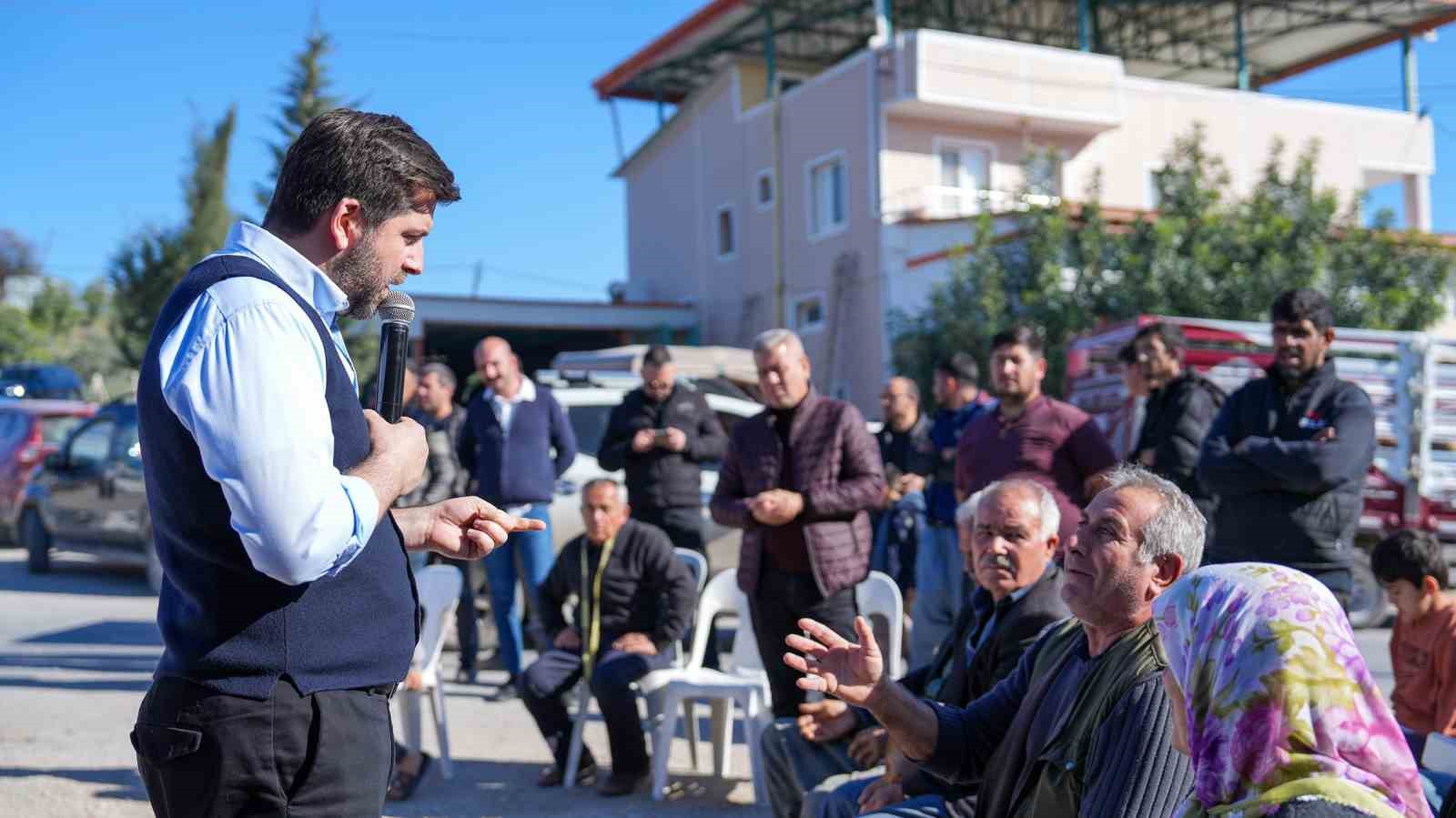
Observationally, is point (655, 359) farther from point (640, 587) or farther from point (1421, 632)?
point (1421, 632)

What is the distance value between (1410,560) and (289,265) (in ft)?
14.3

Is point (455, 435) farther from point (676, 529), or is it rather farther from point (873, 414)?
point (873, 414)

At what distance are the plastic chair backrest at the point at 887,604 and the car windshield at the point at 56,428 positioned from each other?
12.1 meters

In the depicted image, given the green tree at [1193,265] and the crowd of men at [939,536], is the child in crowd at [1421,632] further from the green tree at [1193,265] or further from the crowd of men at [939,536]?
the green tree at [1193,265]

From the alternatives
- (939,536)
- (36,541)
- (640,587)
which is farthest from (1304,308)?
(36,541)

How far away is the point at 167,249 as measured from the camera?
98.0ft

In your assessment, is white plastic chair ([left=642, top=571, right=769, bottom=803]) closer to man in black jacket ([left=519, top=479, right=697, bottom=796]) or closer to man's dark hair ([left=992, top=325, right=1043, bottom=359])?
man in black jacket ([left=519, top=479, right=697, bottom=796])

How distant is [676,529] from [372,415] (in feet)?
19.9

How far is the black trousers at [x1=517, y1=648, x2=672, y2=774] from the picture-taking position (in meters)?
6.38

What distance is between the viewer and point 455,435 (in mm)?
9078

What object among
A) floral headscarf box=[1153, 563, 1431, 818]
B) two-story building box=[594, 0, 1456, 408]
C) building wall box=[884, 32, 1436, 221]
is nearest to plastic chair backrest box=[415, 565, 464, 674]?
floral headscarf box=[1153, 563, 1431, 818]

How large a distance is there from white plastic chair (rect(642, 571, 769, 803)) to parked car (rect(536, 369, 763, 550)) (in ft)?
7.42

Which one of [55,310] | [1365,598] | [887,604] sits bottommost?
[1365,598]

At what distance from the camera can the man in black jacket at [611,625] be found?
640 centimetres
